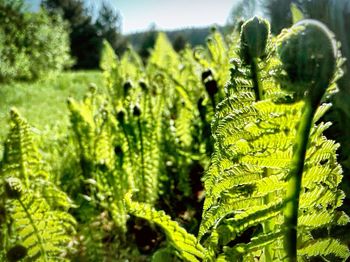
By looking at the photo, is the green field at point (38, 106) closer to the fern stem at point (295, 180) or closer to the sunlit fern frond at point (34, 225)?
the sunlit fern frond at point (34, 225)

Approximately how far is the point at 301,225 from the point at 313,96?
9.1 inches

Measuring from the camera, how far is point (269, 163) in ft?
2.33

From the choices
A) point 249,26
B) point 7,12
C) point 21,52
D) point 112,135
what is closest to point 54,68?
point 21,52

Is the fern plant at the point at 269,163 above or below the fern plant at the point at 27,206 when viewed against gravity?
above

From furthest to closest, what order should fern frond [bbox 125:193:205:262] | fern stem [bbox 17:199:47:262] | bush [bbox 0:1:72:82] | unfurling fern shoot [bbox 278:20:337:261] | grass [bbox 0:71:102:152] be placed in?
bush [bbox 0:1:72:82] < grass [bbox 0:71:102:152] < fern stem [bbox 17:199:47:262] < fern frond [bbox 125:193:205:262] < unfurling fern shoot [bbox 278:20:337:261]

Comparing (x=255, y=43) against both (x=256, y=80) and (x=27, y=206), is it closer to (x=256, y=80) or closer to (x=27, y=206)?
(x=256, y=80)

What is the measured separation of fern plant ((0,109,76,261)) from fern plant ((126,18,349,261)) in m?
0.44

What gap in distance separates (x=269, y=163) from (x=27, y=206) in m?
0.68

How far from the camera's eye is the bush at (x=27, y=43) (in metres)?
9.25

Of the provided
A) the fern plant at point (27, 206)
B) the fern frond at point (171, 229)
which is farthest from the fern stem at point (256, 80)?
the fern plant at point (27, 206)

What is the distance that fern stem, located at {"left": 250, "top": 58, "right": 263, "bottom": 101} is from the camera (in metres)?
0.79

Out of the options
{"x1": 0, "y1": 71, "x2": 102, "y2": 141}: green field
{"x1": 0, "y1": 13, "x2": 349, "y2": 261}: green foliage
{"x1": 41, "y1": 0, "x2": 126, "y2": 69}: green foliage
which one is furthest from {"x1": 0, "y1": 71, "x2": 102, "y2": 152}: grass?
{"x1": 41, "y1": 0, "x2": 126, "y2": 69}: green foliage

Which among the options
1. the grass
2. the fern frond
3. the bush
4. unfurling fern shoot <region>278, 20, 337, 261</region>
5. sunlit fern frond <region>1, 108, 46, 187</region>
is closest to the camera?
A: unfurling fern shoot <region>278, 20, 337, 261</region>

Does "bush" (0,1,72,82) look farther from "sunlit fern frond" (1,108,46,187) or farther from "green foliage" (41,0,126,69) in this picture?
"green foliage" (41,0,126,69)
